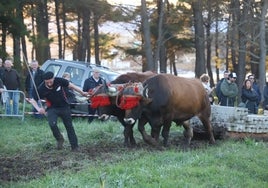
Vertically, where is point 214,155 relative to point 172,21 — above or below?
below

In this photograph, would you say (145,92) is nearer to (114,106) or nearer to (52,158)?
(114,106)

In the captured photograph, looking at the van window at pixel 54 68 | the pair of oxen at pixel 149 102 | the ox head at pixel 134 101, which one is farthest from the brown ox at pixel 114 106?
the van window at pixel 54 68

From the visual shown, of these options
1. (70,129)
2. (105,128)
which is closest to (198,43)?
(105,128)

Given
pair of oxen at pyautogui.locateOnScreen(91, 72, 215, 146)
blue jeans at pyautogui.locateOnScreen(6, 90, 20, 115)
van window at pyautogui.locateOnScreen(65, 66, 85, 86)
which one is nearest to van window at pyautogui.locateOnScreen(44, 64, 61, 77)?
van window at pyautogui.locateOnScreen(65, 66, 85, 86)

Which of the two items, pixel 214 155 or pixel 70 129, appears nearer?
pixel 214 155

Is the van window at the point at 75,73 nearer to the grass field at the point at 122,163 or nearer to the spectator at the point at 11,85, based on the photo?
the spectator at the point at 11,85

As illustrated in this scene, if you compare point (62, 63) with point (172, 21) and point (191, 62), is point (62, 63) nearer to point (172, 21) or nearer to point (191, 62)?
point (172, 21)

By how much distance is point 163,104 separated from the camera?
11914 mm

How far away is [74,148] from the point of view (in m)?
11.8

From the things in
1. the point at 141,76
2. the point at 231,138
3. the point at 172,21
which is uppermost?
the point at 172,21

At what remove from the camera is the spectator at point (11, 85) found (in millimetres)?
17062

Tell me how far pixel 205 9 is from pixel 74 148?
973 inches

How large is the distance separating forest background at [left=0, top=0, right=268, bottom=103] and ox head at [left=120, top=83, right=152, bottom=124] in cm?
1402

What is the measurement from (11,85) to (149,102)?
738cm
